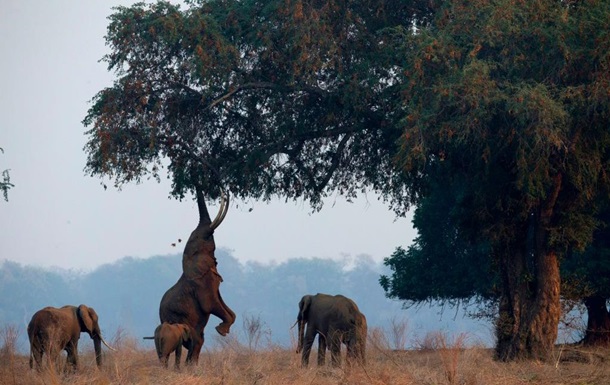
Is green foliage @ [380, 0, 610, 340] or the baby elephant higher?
green foliage @ [380, 0, 610, 340]

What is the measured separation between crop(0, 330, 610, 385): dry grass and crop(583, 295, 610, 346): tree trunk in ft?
24.1

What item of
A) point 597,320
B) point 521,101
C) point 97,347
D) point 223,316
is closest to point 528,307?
point 521,101

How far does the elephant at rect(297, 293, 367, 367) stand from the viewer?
19.1m

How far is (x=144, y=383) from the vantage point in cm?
1515

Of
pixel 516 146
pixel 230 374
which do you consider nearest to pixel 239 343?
pixel 230 374

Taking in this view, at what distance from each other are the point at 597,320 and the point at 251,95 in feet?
40.6

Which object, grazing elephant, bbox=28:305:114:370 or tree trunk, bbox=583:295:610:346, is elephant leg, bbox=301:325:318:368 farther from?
tree trunk, bbox=583:295:610:346

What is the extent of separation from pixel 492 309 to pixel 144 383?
17.4 m

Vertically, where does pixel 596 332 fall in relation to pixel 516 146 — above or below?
below

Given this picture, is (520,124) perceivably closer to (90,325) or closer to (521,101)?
(521,101)

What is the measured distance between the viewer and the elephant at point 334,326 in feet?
62.5

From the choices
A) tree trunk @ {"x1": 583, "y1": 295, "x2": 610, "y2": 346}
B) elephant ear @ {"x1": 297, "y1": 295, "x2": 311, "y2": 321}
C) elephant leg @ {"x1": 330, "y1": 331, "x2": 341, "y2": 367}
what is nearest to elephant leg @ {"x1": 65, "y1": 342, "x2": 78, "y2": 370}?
elephant ear @ {"x1": 297, "y1": 295, "x2": 311, "y2": 321}

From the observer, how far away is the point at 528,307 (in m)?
21.8

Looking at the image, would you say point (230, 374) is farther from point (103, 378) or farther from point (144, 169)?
point (144, 169)
